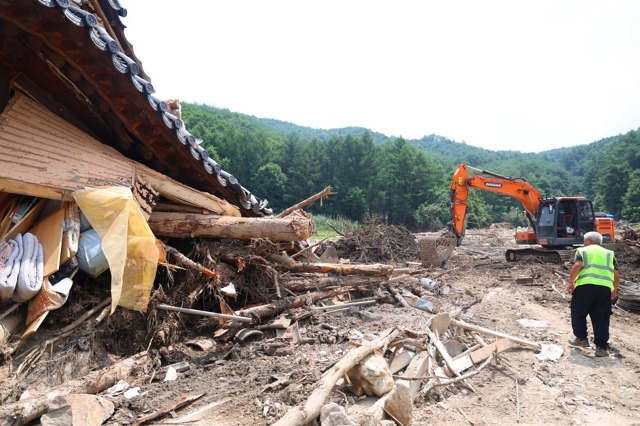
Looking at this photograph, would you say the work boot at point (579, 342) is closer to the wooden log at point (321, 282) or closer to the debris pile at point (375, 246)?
the wooden log at point (321, 282)

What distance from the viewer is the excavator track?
13.6 meters

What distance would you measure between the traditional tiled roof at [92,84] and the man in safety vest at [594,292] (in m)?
5.31

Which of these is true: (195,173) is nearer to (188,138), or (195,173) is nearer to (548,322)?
(188,138)

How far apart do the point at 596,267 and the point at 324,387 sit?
4.80 m

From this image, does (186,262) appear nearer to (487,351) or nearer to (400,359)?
(400,359)

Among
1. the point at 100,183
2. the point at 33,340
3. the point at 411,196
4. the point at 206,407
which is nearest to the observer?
the point at 206,407

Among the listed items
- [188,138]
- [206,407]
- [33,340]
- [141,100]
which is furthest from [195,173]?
[206,407]

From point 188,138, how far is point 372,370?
381 cm

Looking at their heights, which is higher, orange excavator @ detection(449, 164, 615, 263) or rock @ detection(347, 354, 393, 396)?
orange excavator @ detection(449, 164, 615, 263)

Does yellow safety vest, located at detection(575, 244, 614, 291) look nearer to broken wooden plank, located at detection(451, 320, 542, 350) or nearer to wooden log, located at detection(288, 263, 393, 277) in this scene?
broken wooden plank, located at detection(451, 320, 542, 350)

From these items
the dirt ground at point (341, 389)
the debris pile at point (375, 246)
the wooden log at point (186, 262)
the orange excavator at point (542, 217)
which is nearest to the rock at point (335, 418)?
the dirt ground at point (341, 389)

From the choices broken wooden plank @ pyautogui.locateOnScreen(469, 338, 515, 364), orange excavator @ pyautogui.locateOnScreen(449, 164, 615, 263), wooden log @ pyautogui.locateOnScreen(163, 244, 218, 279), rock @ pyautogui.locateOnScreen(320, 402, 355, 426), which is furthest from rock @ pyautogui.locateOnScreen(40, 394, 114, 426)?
orange excavator @ pyautogui.locateOnScreen(449, 164, 615, 263)

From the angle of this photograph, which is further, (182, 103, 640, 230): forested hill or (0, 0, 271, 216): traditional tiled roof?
(182, 103, 640, 230): forested hill

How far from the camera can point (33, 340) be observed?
164 inches
